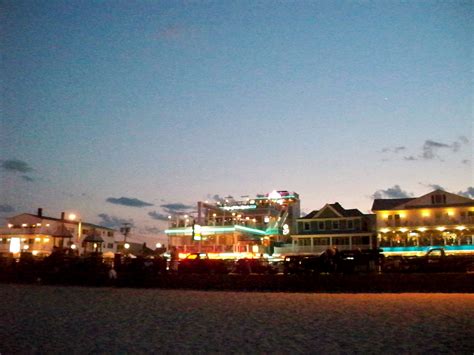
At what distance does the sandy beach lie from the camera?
25.3 ft

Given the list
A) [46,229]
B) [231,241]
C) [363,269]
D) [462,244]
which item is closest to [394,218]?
[462,244]

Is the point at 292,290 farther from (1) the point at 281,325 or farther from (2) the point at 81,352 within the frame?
(2) the point at 81,352

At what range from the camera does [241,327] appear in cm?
987

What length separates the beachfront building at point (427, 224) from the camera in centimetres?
5194

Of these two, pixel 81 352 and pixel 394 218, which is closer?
pixel 81 352

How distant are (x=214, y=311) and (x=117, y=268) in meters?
15.5

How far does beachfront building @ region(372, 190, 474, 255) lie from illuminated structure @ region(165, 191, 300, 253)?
15.3 metres

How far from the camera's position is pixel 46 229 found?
67938 millimetres

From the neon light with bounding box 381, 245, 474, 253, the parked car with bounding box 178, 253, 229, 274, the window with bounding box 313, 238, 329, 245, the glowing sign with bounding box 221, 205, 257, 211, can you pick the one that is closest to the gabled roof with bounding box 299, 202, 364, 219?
the window with bounding box 313, 238, 329, 245

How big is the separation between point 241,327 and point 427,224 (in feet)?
159

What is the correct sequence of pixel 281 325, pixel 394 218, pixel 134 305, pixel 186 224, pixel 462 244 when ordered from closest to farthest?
pixel 281 325, pixel 134 305, pixel 462 244, pixel 394 218, pixel 186 224

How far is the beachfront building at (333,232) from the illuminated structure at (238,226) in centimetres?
525

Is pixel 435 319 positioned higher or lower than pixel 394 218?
lower

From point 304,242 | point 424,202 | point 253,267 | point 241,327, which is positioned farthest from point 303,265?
point 424,202
